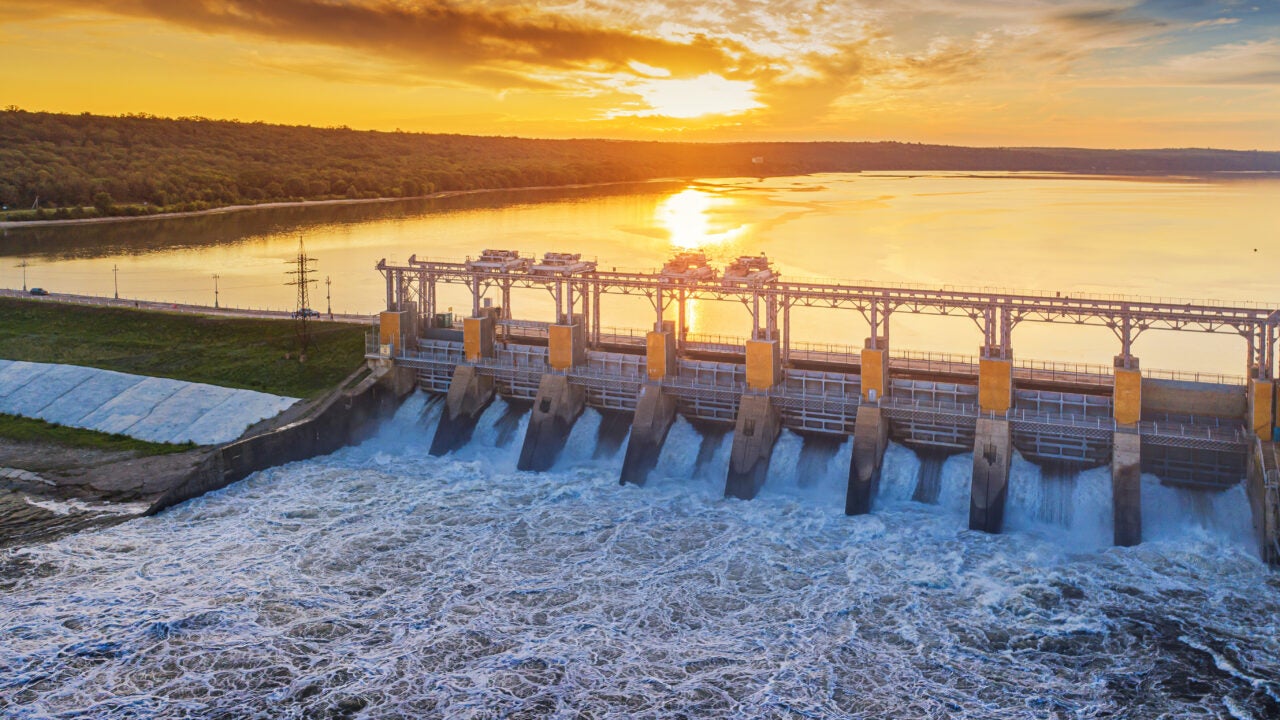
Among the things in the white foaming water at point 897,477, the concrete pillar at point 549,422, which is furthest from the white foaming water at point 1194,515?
the concrete pillar at point 549,422

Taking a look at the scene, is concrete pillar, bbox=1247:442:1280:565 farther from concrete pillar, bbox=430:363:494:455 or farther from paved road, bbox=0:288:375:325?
paved road, bbox=0:288:375:325

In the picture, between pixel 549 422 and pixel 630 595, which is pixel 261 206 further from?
pixel 630 595

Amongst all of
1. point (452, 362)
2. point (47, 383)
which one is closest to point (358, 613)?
point (452, 362)

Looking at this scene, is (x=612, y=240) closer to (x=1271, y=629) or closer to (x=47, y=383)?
(x=47, y=383)

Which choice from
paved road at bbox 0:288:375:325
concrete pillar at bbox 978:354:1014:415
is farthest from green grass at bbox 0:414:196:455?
concrete pillar at bbox 978:354:1014:415

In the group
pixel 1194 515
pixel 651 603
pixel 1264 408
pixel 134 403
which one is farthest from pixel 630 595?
pixel 134 403
